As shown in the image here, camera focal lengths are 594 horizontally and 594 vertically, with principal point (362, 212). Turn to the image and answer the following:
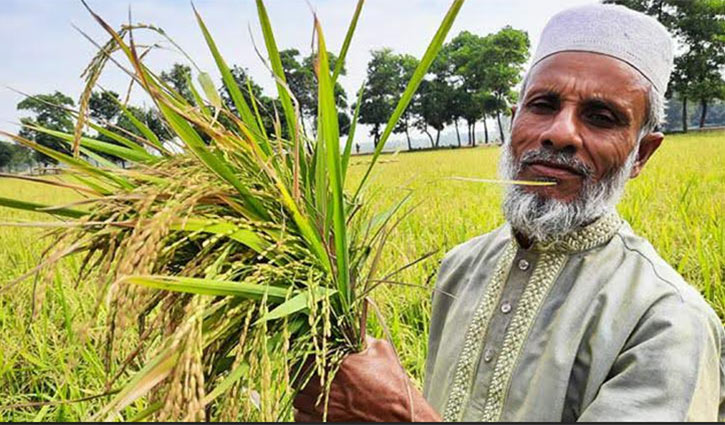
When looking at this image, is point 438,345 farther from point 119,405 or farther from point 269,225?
point 119,405

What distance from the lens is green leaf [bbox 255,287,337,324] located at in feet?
3.52

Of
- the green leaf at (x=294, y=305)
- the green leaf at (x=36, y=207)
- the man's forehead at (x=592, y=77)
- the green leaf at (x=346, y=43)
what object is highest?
the green leaf at (x=346, y=43)

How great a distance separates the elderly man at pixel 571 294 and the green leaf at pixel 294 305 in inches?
7.3

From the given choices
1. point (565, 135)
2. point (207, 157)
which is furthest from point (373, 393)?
point (565, 135)

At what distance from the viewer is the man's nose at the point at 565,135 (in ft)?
5.30

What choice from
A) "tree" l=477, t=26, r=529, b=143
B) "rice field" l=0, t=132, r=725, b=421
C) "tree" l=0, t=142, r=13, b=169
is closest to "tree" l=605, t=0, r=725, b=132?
"tree" l=477, t=26, r=529, b=143

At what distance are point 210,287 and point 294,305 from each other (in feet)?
0.59

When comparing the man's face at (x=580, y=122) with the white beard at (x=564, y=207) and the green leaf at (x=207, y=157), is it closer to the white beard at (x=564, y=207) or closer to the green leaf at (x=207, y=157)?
the white beard at (x=564, y=207)

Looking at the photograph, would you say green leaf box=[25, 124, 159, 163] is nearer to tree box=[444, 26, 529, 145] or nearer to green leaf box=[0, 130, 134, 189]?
green leaf box=[0, 130, 134, 189]

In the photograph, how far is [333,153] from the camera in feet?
3.84

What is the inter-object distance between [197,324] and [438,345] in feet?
3.81

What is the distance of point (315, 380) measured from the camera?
1325 mm

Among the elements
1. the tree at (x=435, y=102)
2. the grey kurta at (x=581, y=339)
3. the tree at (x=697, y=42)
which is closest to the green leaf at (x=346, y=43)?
the grey kurta at (x=581, y=339)

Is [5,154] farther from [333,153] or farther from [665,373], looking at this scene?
[665,373]
